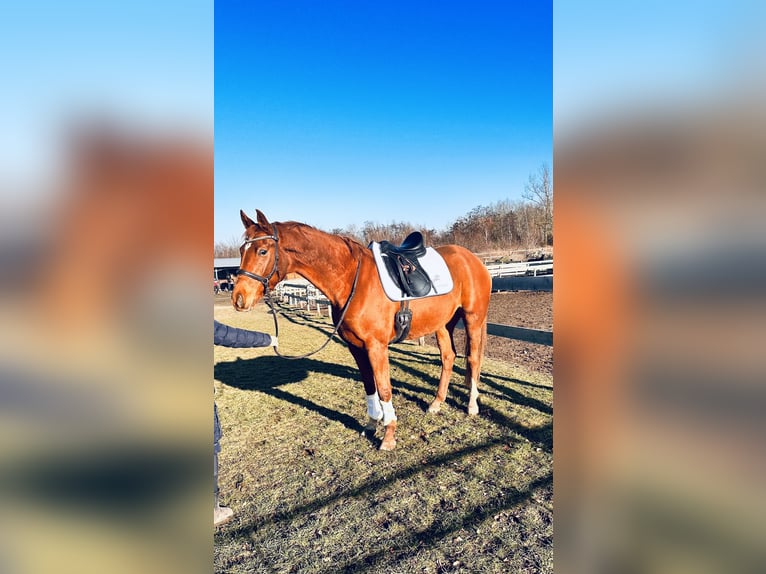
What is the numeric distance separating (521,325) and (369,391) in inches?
231

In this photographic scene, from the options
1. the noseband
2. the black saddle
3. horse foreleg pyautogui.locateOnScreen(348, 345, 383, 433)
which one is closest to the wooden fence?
the black saddle

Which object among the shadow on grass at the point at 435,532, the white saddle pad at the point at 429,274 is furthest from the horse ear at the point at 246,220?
the shadow on grass at the point at 435,532

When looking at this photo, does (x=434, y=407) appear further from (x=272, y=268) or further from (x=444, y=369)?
(x=272, y=268)

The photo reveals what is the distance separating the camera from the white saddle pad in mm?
3883

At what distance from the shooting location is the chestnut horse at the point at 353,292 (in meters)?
3.08

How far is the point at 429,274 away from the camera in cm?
429

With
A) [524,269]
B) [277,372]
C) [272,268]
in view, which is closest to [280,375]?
[277,372]

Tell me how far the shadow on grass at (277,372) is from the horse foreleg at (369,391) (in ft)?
1.93

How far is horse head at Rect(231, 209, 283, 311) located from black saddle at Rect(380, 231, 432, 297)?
1.25 meters

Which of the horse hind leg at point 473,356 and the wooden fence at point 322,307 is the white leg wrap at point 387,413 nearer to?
the horse hind leg at point 473,356
